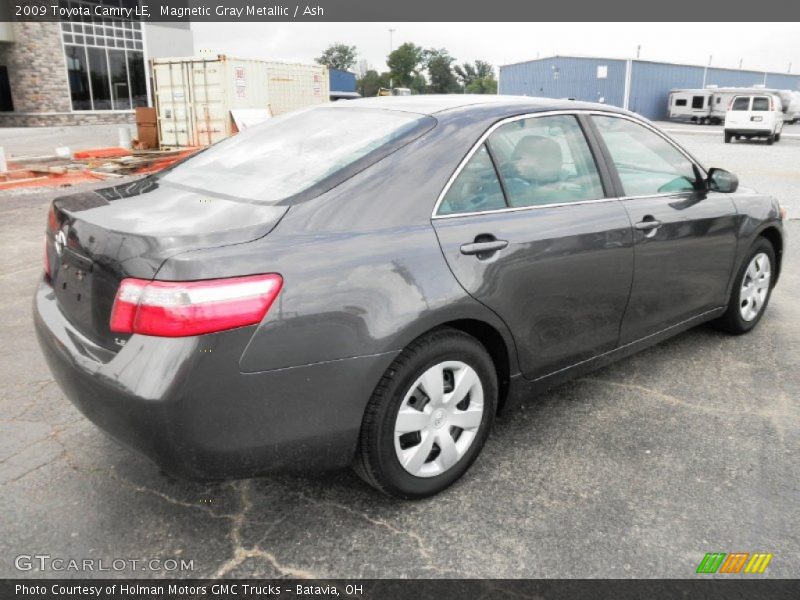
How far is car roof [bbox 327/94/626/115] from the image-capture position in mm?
2926

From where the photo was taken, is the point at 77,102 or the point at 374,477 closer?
the point at 374,477

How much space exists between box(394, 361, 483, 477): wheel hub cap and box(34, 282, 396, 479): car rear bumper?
0.22 m

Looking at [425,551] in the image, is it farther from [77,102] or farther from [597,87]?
[597,87]

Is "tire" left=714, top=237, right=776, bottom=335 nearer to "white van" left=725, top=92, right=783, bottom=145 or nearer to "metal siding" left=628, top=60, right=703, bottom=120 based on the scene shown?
"white van" left=725, top=92, right=783, bottom=145

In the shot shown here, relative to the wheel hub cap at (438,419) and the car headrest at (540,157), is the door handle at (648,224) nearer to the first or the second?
the car headrest at (540,157)

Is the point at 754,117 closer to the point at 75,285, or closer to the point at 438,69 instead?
the point at 75,285

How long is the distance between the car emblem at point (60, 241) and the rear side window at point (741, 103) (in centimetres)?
2736

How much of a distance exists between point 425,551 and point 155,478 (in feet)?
3.94

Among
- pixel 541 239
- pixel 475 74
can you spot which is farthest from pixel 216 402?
pixel 475 74

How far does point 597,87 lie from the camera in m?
48.7

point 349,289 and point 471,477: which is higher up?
point 349,289

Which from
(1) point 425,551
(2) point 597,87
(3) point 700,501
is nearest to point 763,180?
(3) point 700,501

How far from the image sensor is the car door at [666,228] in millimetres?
3338

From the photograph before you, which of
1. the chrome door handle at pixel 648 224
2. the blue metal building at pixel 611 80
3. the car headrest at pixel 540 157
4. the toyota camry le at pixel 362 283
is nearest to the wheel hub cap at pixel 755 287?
the toyota camry le at pixel 362 283
